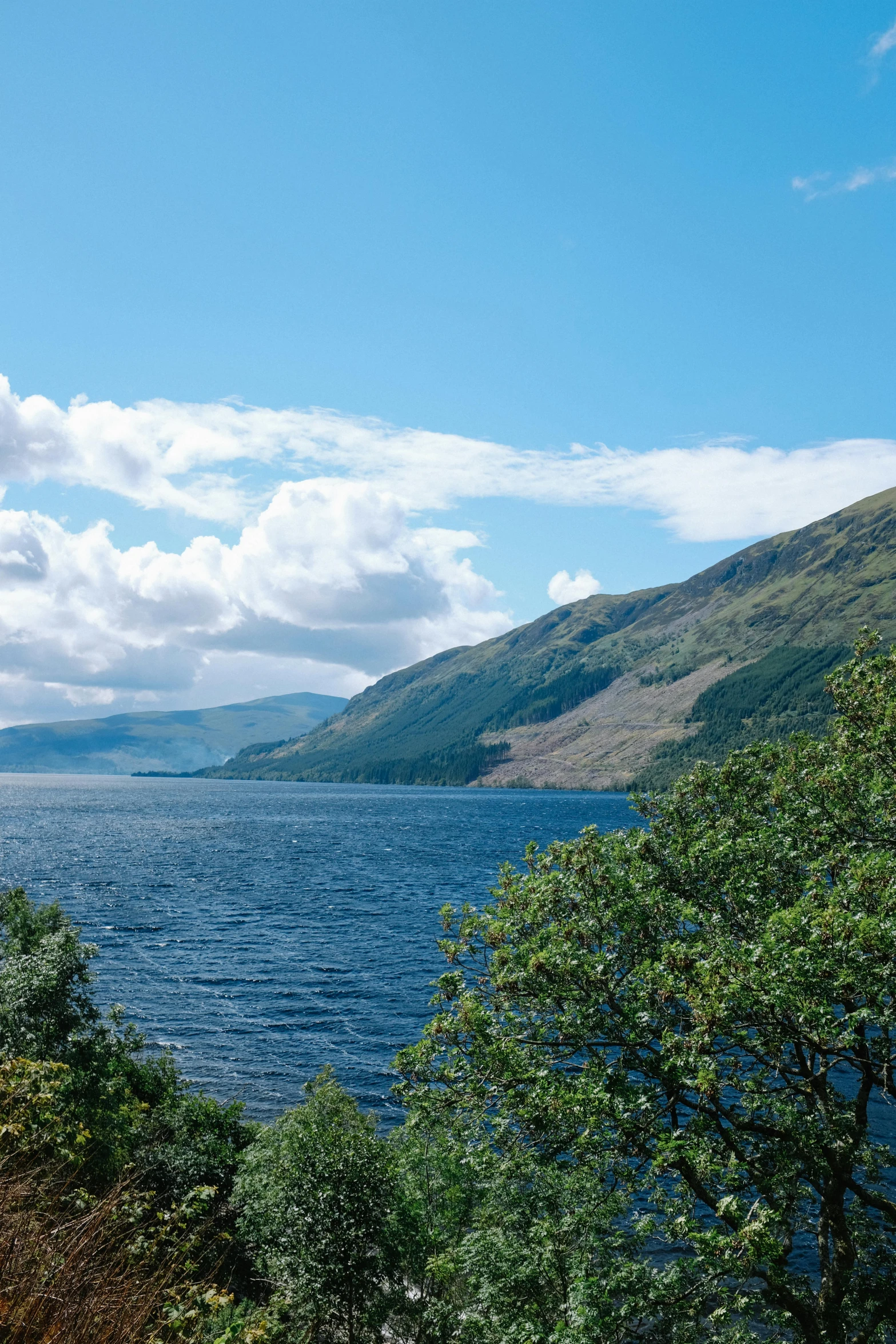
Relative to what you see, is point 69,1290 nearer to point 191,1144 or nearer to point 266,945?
point 191,1144

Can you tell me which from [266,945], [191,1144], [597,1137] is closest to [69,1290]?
[597,1137]

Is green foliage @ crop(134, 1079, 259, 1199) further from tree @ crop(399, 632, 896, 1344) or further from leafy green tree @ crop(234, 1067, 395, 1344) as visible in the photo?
tree @ crop(399, 632, 896, 1344)

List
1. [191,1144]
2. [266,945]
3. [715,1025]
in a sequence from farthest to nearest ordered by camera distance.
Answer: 1. [266,945]
2. [191,1144]
3. [715,1025]

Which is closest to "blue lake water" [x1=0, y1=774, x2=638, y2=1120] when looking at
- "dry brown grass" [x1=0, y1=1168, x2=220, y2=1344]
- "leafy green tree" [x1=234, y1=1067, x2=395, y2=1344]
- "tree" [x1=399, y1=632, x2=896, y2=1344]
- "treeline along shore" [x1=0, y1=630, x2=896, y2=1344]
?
"leafy green tree" [x1=234, y1=1067, x2=395, y2=1344]

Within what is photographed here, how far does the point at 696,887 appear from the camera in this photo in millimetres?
22328

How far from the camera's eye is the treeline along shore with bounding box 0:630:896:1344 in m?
13.4

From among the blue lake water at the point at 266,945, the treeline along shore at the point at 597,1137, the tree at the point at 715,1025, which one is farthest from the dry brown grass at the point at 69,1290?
the blue lake water at the point at 266,945

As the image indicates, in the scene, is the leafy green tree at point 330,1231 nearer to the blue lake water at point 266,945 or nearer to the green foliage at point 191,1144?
the green foliage at point 191,1144

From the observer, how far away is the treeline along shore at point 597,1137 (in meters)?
13.4

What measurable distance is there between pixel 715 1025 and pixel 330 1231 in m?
18.8

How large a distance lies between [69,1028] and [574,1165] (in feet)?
93.5

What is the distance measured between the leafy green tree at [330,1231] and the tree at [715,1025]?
304 inches

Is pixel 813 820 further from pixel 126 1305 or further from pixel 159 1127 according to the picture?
pixel 159 1127

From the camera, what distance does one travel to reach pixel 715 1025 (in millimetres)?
14570
